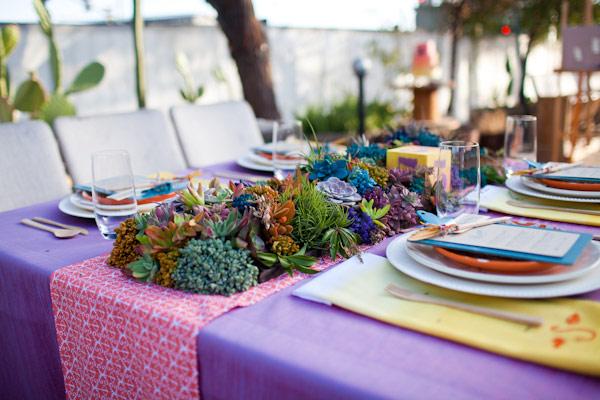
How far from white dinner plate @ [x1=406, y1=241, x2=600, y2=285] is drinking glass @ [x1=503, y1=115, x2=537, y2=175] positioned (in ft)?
2.01

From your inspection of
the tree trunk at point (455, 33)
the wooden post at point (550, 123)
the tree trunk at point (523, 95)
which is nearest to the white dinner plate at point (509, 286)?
the wooden post at point (550, 123)

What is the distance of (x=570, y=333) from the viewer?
666mm

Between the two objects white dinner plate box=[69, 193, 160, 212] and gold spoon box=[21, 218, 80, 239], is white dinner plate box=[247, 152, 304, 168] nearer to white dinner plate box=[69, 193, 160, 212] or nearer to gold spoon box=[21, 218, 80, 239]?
white dinner plate box=[69, 193, 160, 212]

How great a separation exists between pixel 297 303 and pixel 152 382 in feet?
0.74

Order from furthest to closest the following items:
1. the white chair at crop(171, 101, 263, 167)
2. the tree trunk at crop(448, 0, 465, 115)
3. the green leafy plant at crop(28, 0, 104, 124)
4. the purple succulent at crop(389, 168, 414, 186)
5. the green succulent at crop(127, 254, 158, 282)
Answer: the tree trunk at crop(448, 0, 465, 115), the green leafy plant at crop(28, 0, 104, 124), the white chair at crop(171, 101, 263, 167), the purple succulent at crop(389, 168, 414, 186), the green succulent at crop(127, 254, 158, 282)

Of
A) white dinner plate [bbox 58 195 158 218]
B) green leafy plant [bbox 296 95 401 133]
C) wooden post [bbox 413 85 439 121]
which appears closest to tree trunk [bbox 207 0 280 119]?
green leafy plant [bbox 296 95 401 133]

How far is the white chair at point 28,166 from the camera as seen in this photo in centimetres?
169

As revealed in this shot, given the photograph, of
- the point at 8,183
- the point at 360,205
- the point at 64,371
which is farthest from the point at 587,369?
the point at 8,183

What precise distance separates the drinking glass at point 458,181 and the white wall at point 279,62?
13.2 ft

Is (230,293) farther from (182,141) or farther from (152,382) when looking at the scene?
(182,141)

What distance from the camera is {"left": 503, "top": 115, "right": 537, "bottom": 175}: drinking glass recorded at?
4.70 ft

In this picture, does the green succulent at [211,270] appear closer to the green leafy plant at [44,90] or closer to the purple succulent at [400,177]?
the purple succulent at [400,177]

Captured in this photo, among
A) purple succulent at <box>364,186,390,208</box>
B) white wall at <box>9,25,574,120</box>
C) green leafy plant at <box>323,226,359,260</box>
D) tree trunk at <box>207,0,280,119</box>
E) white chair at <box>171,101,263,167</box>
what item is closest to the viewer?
green leafy plant at <box>323,226,359,260</box>

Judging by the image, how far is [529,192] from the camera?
1.28m
